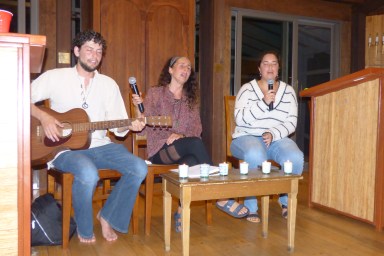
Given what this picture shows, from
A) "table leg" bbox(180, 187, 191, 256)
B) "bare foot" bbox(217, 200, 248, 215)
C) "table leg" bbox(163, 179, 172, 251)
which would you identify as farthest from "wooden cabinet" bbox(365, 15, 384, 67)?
"table leg" bbox(180, 187, 191, 256)

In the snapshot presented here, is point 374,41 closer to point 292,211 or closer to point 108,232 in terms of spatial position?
point 292,211

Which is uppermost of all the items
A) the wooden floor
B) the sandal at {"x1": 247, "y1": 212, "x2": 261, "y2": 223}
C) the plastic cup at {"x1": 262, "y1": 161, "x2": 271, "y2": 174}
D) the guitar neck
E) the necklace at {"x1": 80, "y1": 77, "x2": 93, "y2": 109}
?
the necklace at {"x1": 80, "y1": 77, "x2": 93, "y2": 109}

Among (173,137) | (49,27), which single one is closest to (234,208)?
(173,137)

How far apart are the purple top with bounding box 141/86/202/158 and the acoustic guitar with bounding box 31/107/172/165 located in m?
0.39

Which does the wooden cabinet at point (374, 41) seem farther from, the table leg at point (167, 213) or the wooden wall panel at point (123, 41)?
the table leg at point (167, 213)

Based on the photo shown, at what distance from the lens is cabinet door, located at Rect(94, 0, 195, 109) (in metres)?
3.74

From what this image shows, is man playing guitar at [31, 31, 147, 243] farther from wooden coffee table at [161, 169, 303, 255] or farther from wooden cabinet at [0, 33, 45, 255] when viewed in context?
wooden cabinet at [0, 33, 45, 255]

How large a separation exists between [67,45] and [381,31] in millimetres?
3631

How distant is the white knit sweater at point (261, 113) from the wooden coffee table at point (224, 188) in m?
0.71

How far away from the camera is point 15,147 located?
130 centimetres

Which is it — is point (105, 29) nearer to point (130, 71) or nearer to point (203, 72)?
Result: point (130, 71)

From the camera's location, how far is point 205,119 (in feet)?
14.9

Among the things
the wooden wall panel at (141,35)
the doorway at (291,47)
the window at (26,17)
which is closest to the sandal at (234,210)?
the wooden wall panel at (141,35)

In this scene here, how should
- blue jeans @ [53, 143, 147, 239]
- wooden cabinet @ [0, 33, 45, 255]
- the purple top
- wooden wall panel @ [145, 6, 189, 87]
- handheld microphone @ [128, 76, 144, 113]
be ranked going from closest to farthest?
1. wooden cabinet @ [0, 33, 45, 255]
2. blue jeans @ [53, 143, 147, 239]
3. handheld microphone @ [128, 76, 144, 113]
4. the purple top
5. wooden wall panel @ [145, 6, 189, 87]
